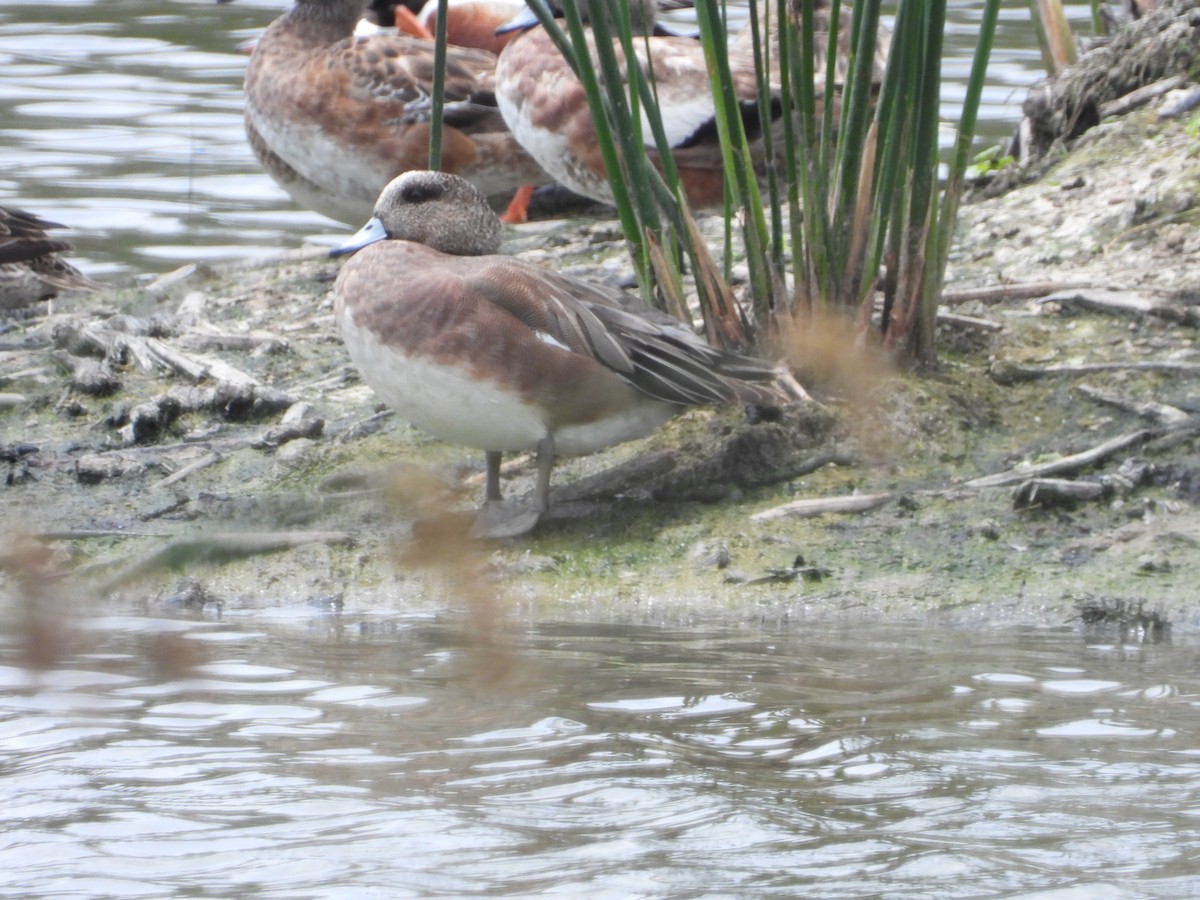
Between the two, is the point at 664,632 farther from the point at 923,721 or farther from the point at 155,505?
the point at 155,505

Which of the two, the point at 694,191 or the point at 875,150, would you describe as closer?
the point at 875,150

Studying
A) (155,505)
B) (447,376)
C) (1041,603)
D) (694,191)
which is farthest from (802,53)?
(694,191)

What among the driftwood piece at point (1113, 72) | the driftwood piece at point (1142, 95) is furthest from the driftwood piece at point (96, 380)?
the driftwood piece at point (1142, 95)

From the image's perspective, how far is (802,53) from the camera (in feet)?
13.9

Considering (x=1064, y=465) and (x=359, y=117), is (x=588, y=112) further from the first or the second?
(x=1064, y=465)

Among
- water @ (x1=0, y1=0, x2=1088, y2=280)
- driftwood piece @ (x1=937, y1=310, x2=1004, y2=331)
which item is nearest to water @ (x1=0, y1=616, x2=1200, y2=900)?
driftwood piece @ (x1=937, y1=310, x2=1004, y2=331)

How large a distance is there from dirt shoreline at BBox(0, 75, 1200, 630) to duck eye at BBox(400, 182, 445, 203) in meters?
0.63

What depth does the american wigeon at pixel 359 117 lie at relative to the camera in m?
7.03

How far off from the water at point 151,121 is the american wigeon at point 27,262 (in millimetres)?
649

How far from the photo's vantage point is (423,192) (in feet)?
14.7

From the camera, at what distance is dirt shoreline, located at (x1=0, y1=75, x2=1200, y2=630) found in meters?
3.81

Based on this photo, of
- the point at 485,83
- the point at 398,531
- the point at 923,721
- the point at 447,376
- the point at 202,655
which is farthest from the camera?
the point at 485,83

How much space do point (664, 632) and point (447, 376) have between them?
756 mm

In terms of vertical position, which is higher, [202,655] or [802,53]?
[802,53]
